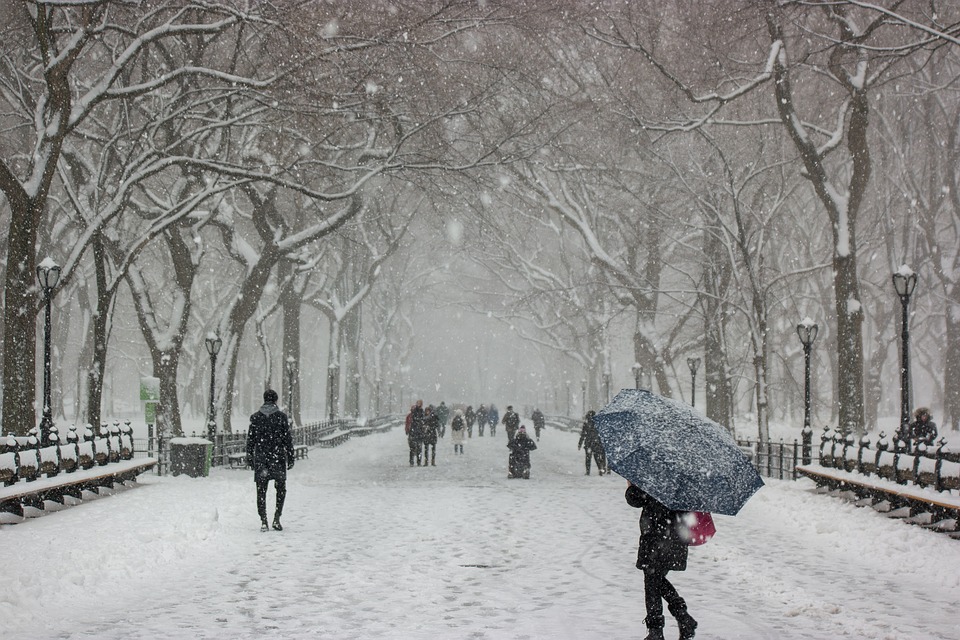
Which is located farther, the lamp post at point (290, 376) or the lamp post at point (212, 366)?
the lamp post at point (290, 376)

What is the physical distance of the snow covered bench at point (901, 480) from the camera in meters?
12.7

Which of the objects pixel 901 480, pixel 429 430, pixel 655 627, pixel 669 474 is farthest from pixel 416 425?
pixel 669 474

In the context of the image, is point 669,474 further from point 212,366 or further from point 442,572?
point 212,366

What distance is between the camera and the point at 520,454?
21891 mm

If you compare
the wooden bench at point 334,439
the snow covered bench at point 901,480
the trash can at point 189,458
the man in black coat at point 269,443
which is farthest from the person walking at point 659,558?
the wooden bench at point 334,439

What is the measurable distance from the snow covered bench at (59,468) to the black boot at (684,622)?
8.95m

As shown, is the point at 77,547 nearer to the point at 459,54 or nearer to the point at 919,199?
the point at 459,54

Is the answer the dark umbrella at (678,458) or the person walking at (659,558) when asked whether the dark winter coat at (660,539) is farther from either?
the dark umbrella at (678,458)

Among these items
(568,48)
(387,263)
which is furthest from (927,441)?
(387,263)

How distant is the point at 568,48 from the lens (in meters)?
29.4

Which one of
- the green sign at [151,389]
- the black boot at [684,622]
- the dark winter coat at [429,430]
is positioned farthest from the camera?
the dark winter coat at [429,430]

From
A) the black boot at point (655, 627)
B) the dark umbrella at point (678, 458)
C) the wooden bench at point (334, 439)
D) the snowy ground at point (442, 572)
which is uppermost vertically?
the dark umbrella at point (678, 458)

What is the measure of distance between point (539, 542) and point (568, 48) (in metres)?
20.6

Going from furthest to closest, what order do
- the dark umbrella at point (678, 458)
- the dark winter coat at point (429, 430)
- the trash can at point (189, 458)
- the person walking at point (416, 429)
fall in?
the dark winter coat at point (429, 430)
the person walking at point (416, 429)
the trash can at point (189, 458)
the dark umbrella at point (678, 458)
